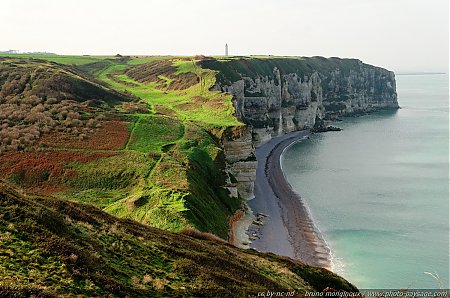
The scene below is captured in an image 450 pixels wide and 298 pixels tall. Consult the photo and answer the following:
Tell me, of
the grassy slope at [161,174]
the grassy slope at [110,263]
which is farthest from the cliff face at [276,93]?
the grassy slope at [110,263]

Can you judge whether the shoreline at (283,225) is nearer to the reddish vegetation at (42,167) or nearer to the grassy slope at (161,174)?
the grassy slope at (161,174)

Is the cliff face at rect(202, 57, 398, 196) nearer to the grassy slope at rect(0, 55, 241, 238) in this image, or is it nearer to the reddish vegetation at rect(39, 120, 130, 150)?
the grassy slope at rect(0, 55, 241, 238)

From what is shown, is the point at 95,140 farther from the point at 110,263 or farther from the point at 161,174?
the point at 110,263

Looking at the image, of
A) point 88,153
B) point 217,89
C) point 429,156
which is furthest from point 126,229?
point 429,156

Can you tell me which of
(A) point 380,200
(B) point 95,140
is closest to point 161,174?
(B) point 95,140

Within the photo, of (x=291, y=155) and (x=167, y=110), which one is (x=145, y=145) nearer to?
(x=167, y=110)

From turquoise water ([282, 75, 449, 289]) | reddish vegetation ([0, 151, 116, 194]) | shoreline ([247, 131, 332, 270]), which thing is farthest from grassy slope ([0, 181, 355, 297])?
reddish vegetation ([0, 151, 116, 194])
